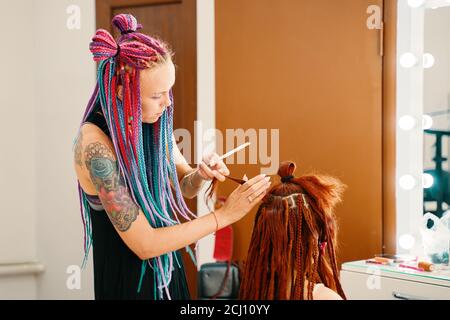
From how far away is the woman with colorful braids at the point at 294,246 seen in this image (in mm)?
1232

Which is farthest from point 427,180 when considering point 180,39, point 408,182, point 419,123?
point 180,39

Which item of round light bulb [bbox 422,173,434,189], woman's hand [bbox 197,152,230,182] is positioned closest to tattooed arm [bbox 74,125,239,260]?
woman's hand [bbox 197,152,230,182]

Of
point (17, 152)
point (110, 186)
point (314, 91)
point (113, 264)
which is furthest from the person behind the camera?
point (17, 152)

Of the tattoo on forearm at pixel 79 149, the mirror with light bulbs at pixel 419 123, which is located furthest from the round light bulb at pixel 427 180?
the tattoo on forearm at pixel 79 149

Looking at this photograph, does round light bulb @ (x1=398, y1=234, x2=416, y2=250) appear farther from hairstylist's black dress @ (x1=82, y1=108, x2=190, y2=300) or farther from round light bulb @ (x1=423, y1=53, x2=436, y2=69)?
hairstylist's black dress @ (x1=82, y1=108, x2=190, y2=300)

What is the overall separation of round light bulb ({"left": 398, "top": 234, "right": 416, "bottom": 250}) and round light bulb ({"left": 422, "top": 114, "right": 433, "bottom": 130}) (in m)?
0.41

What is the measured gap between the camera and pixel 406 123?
2.21m

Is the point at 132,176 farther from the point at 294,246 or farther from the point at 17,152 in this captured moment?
the point at 17,152

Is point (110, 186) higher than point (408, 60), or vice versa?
point (408, 60)

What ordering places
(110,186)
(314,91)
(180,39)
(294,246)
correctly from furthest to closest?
1. (180,39)
2. (314,91)
3. (110,186)
4. (294,246)

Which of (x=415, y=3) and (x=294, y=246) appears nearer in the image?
(x=294, y=246)

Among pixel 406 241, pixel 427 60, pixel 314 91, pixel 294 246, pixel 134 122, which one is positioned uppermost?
pixel 427 60

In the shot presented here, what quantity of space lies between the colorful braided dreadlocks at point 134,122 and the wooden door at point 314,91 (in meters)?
0.94

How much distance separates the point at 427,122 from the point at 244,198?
108cm
